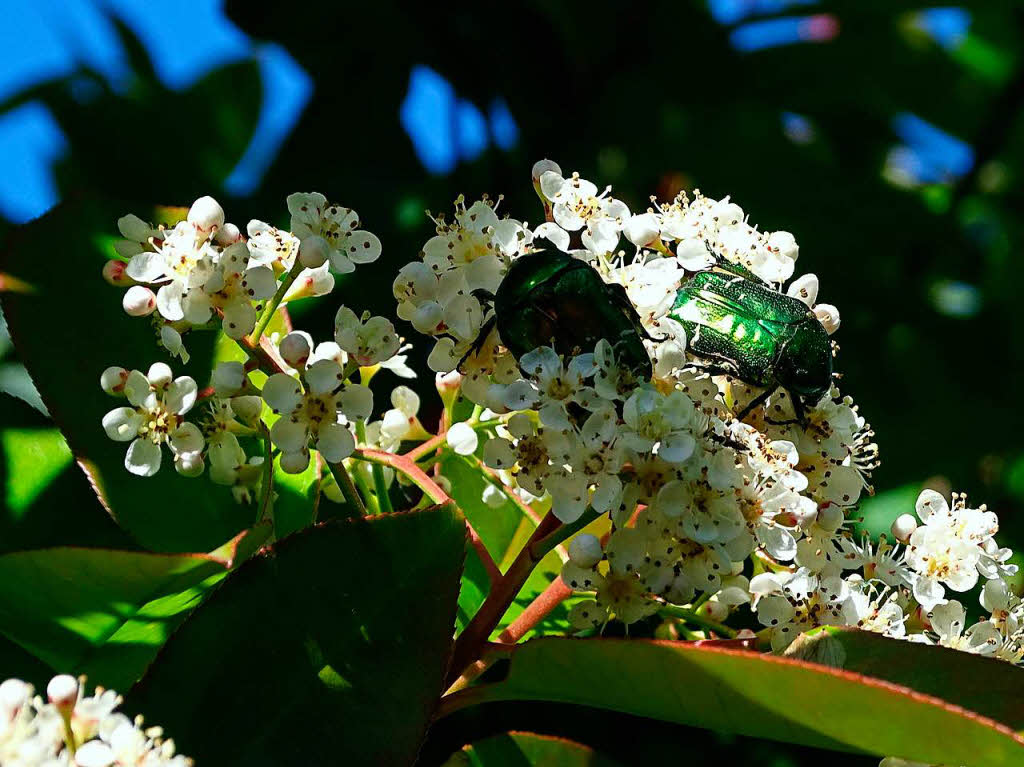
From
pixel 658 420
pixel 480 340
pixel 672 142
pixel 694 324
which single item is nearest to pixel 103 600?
pixel 480 340

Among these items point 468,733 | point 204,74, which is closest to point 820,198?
point 204,74

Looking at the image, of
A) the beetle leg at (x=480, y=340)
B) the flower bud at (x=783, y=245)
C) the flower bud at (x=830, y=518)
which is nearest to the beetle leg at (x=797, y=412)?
the flower bud at (x=830, y=518)

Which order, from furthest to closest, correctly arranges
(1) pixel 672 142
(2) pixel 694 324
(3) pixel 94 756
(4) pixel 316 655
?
(1) pixel 672 142 < (2) pixel 694 324 < (4) pixel 316 655 < (3) pixel 94 756

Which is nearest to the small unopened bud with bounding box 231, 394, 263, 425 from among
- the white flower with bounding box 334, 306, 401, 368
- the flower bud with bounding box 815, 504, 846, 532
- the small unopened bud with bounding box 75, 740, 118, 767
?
the white flower with bounding box 334, 306, 401, 368

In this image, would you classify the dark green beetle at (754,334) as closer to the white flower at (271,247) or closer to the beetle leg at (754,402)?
the beetle leg at (754,402)

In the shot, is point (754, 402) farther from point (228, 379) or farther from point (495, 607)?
point (228, 379)
